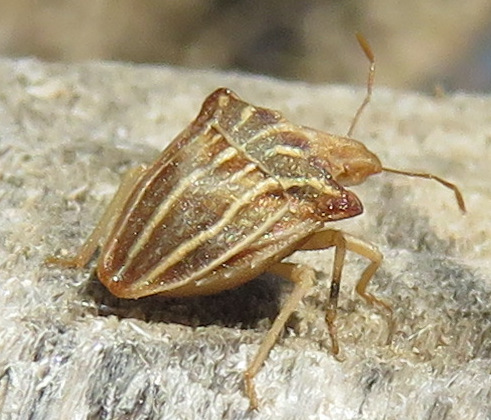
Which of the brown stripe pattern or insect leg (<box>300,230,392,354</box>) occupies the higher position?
the brown stripe pattern

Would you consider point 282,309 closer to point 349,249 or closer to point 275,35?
point 349,249

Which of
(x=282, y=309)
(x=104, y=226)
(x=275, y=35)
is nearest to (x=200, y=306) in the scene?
(x=282, y=309)

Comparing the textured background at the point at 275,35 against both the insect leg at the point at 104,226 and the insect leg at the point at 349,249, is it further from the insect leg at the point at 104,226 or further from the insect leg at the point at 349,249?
the insect leg at the point at 349,249

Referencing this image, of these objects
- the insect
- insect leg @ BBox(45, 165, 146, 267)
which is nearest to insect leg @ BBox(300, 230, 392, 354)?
the insect

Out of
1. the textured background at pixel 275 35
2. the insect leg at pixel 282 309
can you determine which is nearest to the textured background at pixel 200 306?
the insect leg at pixel 282 309

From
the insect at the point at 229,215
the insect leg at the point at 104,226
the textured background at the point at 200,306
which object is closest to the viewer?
the textured background at the point at 200,306

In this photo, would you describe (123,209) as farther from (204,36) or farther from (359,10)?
(359,10)

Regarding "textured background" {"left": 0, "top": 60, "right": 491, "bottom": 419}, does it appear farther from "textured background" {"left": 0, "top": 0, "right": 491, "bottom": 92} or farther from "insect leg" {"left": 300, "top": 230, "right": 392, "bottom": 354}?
"textured background" {"left": 0, "top": 0, "right": 491, "bottom": 92}
